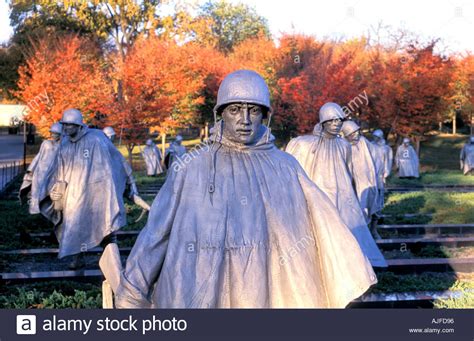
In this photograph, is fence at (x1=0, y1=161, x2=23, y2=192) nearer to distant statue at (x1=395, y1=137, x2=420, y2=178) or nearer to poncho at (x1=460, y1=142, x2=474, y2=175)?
distant statue at (x1=395, y1=137, x2=420, y2=178)

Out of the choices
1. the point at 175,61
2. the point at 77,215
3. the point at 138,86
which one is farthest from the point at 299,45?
the point at 77,215

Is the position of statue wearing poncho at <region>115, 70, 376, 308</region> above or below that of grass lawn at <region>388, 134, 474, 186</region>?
above

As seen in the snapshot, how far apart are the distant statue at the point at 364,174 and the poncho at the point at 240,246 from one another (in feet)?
26.9

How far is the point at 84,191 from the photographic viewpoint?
11.2 m

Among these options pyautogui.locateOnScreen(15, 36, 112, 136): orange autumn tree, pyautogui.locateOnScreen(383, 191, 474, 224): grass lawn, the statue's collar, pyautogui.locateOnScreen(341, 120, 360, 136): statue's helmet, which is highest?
pyautogui.locateOnScreen(15, 36, 112, 136): orange autumn tree

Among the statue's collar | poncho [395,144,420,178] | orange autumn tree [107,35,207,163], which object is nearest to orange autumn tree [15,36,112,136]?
orange autumn tree [107,35,207,163]

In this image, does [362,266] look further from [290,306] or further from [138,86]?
[138,86]

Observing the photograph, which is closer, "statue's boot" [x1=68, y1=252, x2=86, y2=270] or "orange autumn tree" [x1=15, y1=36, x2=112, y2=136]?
"statue's boot" [x1=68, y1=252, x2=86, y2=270]

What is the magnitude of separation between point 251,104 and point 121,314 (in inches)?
58.4

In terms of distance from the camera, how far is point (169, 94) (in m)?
34.8

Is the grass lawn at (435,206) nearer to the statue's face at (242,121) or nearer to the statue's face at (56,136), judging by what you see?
the statue's face at (56,136)

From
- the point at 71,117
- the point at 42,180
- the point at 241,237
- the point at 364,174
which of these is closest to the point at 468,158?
the point at 364,174

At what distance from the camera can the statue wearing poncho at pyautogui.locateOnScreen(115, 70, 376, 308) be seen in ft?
13.4

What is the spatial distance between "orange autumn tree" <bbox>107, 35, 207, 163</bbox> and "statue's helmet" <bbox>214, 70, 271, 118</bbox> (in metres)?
27.9
